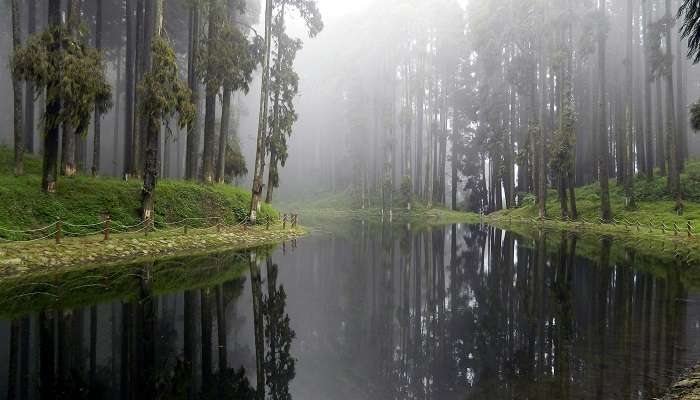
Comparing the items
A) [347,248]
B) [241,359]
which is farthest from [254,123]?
[241,359]

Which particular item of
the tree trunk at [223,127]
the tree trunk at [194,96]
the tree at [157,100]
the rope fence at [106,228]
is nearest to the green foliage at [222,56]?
the tree trunk at [194,96]

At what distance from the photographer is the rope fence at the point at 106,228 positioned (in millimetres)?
10836

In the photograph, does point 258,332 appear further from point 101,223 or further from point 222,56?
point 222,56

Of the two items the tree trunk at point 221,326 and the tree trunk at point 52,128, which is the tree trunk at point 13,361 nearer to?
the tree trunk at point 221,326

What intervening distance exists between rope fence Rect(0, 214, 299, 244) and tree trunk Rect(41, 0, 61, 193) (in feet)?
5.89

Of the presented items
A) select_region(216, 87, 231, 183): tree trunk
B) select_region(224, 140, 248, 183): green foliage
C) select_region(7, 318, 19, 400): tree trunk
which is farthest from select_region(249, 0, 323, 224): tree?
Answer: select_region(7, 318, 19, 400): tree trunk

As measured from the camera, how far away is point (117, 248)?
38.6ft

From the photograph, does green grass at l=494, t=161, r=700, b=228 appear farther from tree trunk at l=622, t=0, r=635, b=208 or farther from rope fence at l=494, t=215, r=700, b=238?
tree trunk at l=622, t=0, r=635, b=208

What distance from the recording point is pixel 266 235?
18422 millimetres

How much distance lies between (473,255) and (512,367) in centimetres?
1024

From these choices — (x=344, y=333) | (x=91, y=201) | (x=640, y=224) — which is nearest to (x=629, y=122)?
(x=640, y=224)

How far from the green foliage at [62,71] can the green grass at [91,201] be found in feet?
7.14

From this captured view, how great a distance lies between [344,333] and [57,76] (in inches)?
476

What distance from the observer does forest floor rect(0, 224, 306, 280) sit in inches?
375
